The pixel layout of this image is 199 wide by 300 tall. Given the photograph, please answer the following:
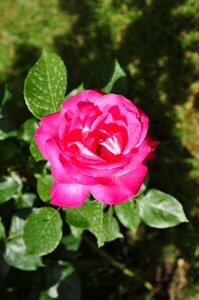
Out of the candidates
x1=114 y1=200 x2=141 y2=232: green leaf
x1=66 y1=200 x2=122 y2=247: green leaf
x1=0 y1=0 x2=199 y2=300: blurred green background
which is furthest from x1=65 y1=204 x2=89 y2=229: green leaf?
x1=0 y1=0 x2=199 y2=300: blurred green background

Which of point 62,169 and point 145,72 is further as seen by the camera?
point 145,72

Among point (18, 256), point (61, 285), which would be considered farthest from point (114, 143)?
point (61, 285)

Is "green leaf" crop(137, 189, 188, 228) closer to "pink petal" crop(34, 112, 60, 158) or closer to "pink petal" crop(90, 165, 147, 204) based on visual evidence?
"pink petal" crop(90, 165, 147, 204)

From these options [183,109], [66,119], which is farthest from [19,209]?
[183,109]

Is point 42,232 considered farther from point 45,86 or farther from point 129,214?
point 45,86

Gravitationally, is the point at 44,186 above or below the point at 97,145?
below

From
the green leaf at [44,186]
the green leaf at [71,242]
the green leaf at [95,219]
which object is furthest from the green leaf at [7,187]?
the green leaf at [71,242]

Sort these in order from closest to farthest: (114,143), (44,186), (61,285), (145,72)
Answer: (114,143), (44,186), (61,285), (145,72)
